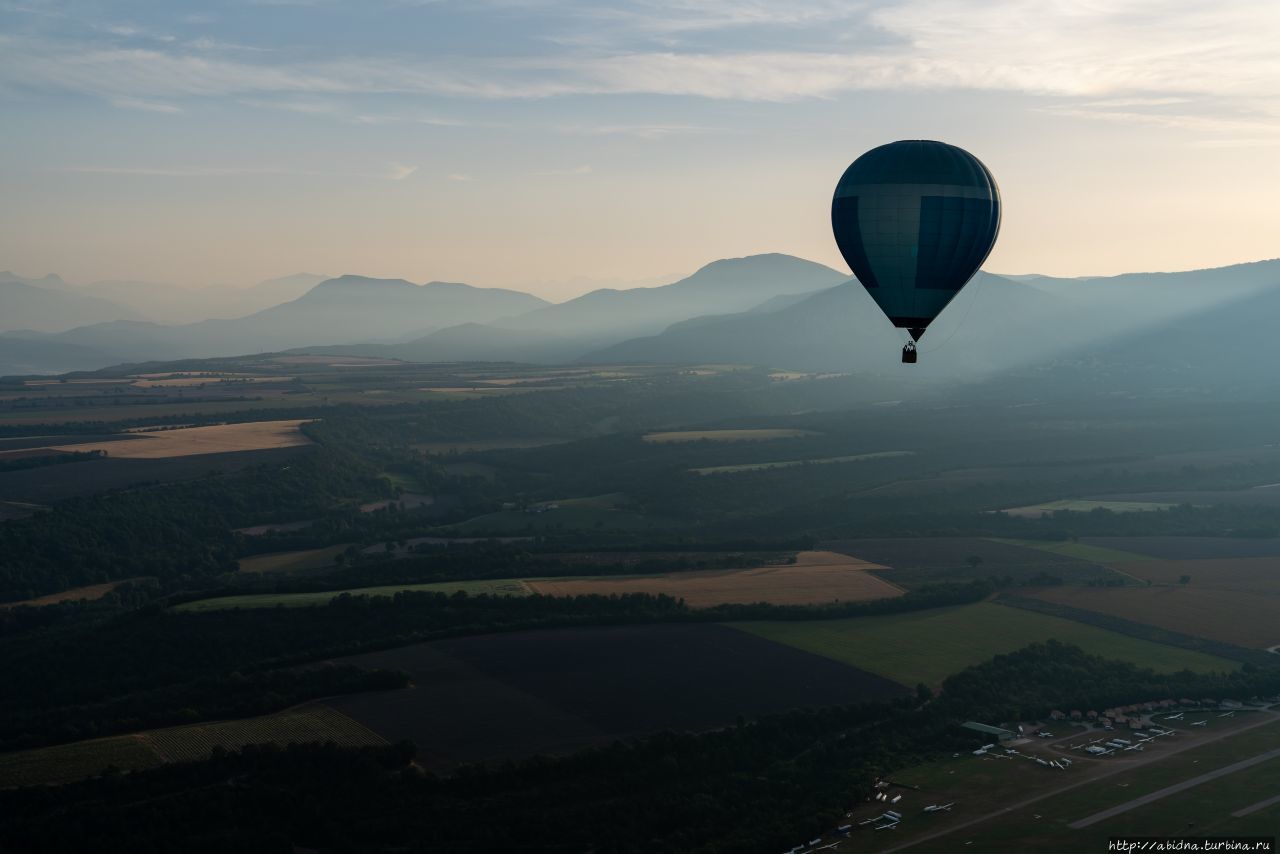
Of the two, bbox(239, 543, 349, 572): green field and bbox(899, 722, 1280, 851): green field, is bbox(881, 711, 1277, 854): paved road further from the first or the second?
bbox(239, 543, 349, 572): green field

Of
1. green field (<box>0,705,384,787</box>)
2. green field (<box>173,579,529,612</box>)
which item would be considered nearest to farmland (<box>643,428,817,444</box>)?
green field (<box>173,579,529,612</box>)

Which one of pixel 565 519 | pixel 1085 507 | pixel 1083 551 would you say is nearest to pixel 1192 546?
pixel 1083 551

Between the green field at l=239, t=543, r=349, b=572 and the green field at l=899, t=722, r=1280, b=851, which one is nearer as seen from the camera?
the green field at l=899, t=722, r=1280, b=851

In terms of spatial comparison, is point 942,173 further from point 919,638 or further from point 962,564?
point 962,564

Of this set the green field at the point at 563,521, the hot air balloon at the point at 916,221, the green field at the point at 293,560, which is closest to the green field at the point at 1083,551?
the green field at the point at 563,521

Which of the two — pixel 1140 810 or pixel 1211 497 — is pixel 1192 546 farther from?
pixel 1140 810

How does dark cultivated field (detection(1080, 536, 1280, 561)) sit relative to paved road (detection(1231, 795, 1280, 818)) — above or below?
above

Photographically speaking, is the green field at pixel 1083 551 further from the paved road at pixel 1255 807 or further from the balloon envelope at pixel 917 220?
the balloon envelope at pixel 917 220
